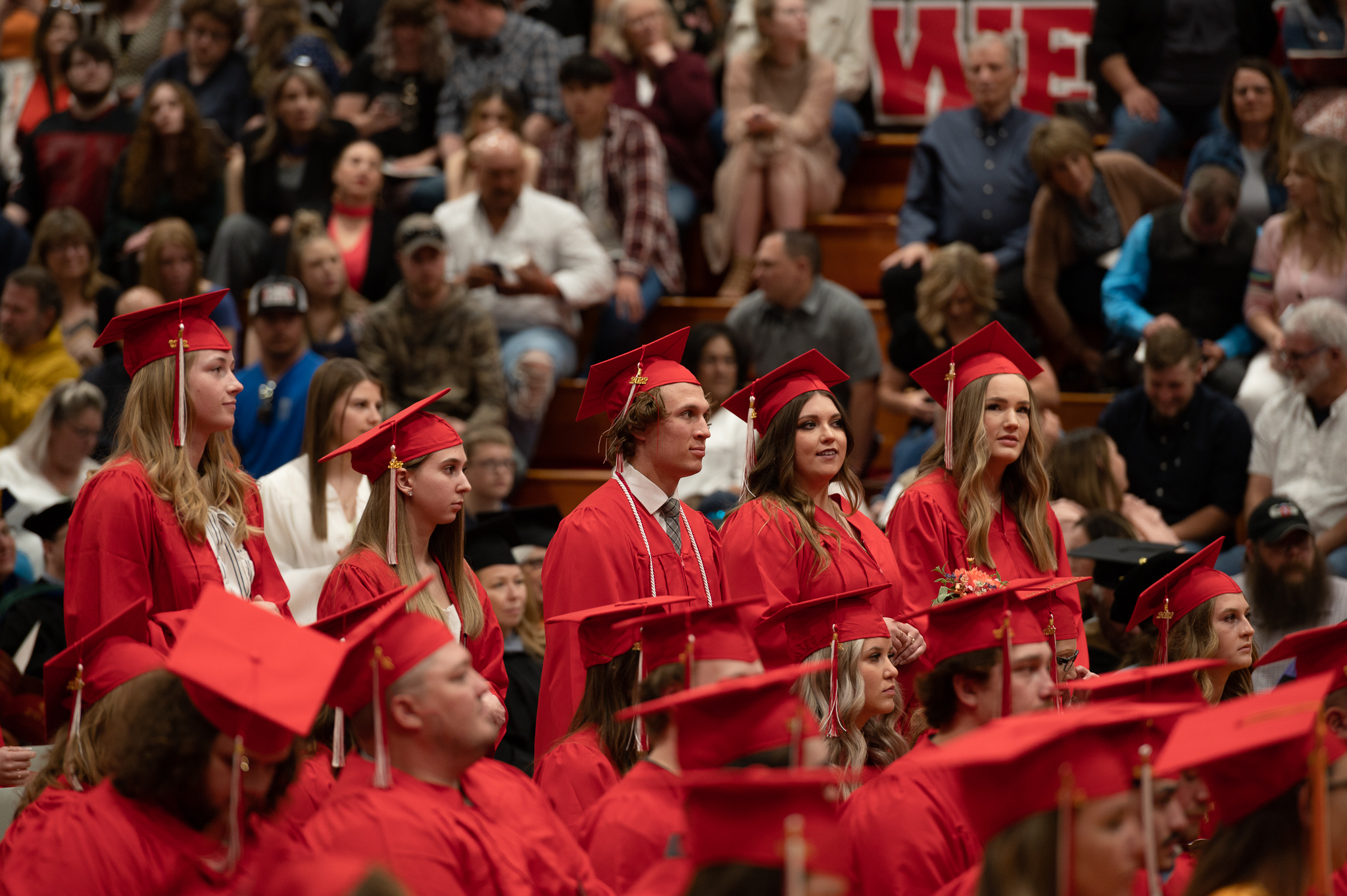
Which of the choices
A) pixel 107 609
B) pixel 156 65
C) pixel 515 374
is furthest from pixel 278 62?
pixel 107 609

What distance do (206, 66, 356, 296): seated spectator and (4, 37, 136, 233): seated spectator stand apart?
1.15 metres

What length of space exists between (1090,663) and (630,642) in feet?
7.26

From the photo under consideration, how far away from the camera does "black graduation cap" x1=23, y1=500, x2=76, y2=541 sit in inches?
222

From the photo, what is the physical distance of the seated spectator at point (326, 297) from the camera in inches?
287

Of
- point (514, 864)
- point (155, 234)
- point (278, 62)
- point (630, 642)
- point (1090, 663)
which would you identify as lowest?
point (1090, 663)

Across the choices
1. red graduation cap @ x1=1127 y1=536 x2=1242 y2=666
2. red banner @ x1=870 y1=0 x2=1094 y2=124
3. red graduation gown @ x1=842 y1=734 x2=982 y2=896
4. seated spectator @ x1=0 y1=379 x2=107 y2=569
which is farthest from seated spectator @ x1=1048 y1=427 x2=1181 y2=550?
seated spectator @ x1=0 y1=379 x2=107 y2=569

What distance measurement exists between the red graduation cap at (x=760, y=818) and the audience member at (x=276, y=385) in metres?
4.39

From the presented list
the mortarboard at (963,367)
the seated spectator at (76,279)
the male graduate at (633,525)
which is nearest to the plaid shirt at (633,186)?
the seated spectator at (76,279)

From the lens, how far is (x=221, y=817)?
2.83m

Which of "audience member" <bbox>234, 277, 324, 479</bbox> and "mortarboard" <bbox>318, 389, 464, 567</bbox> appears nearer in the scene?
"mortarboard" <bbox>318, 389, 464, 567</bbox>

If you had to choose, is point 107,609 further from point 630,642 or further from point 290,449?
point 290,449

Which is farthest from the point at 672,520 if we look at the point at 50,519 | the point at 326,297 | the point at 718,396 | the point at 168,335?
the point at 326,297

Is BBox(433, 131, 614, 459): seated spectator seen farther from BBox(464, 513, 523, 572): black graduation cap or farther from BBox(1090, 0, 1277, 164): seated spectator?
BBox(1090, 0, 1277, 164): seated spectator

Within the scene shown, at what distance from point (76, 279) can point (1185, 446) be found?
5776 mm
